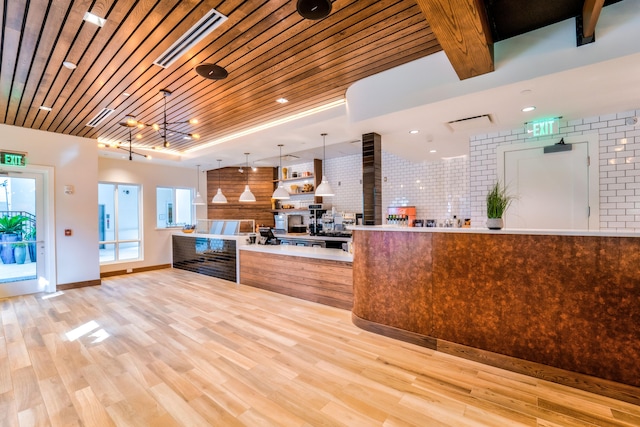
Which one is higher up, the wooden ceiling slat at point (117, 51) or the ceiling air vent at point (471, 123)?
the wooden ceiling slat at point (117, 51)

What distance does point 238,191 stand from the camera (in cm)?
895

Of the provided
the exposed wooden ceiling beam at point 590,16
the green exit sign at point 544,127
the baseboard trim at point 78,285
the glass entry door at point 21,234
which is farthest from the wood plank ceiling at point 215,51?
the baseboard trim at point 78,285

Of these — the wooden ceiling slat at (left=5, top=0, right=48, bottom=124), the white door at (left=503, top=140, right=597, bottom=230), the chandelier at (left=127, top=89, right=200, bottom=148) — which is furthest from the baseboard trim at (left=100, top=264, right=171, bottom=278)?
the white door at (left=503, top=140, right=597, bottom=230)

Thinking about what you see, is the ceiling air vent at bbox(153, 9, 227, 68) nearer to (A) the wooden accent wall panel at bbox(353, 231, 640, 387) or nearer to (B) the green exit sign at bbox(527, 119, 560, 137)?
(A) the wooden accent wall panel at bbox(353, 231, 640, 387)

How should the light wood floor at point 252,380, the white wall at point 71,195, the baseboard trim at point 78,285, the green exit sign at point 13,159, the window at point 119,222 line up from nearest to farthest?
1. the light wood floor at point 252,380
2. the green exit sign at point 13,159
3. the white wall at point 71,195
4. the baseboard trim at point 78,285
5. the window at point 119,222

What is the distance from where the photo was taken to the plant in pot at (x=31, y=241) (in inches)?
217

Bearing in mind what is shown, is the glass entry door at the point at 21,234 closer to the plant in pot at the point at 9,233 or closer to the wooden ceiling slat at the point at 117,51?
the plant in pot at the point at 9,233

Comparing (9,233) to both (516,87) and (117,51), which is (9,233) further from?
(516,87)

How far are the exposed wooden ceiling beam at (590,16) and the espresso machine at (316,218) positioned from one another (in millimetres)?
6287

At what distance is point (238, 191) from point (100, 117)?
14.1ft

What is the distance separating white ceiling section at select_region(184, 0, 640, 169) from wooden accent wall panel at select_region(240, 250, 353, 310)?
2.09m

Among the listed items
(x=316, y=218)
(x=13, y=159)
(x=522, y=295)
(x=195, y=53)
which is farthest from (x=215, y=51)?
(x=316, y=218)

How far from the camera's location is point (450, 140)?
4.65m

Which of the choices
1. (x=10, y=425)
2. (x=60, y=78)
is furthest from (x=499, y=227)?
(x=60, y=78)
